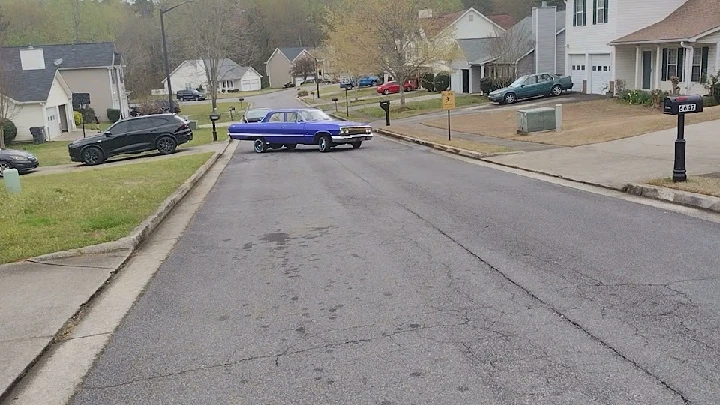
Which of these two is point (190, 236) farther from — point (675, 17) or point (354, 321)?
point (675, 17)

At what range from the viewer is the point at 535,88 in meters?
44.0

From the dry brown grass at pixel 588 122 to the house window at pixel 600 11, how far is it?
5086mm

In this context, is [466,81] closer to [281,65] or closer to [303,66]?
[303,66]

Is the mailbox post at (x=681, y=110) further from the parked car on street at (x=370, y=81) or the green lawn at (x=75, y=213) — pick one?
the parked car on street at (x=370, y=81)

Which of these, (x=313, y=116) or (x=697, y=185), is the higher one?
(x=313, y=116)

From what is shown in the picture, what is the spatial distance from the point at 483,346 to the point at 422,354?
46 cm

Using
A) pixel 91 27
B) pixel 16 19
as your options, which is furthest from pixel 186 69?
pixel 16 19

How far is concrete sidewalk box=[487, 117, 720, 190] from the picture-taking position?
13.7 metres

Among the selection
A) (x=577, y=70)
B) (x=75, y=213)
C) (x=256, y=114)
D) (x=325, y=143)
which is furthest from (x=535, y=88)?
(x=75, y=213)

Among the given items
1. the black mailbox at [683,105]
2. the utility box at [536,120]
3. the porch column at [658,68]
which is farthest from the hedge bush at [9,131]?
the black mailbox at [683,105]

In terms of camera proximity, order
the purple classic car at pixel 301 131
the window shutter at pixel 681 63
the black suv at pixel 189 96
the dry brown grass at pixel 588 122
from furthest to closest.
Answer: the black suv at pixel 189 96 < the window shutter at pixel 681 63 < the purple classic car at pixel 301 131 < the dry brown grass at pixel 588 122

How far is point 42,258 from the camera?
28.2ft

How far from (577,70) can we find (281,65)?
84.6 metres

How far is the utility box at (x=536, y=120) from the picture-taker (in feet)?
82.5
